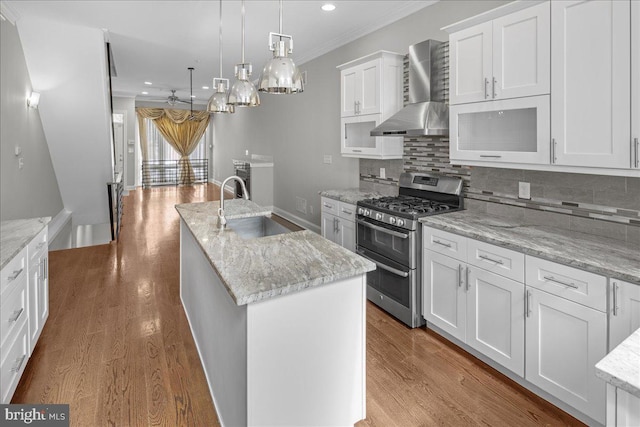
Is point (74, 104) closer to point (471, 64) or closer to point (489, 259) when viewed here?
point (471, 64)

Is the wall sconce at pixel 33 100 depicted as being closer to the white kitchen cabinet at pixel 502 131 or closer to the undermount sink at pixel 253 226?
the undermount sink at pixel 253 226

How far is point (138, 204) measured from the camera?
28.9 ft

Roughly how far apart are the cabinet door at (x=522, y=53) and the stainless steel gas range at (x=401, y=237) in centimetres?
98

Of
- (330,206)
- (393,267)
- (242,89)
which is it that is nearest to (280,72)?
(242,89)

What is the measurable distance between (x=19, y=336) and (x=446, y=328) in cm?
270

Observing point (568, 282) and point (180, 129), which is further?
point (180, 129)

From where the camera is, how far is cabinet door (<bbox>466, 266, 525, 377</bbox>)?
2.18 metres

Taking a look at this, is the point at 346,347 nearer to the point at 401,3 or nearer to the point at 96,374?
the point at 96,374

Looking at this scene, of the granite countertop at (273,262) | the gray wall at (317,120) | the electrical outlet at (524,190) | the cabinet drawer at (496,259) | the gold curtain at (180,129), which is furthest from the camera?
the gold curtain at (180,129)

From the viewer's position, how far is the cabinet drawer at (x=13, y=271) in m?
1.91

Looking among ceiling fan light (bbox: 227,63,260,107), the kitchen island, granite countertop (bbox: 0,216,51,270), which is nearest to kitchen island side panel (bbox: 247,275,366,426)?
the kitchen island

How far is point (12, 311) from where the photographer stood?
2.04 meters

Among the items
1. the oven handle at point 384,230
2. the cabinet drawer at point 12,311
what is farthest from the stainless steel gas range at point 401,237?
the cabinet drawer at point 12,311

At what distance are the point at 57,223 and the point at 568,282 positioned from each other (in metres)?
6.05
